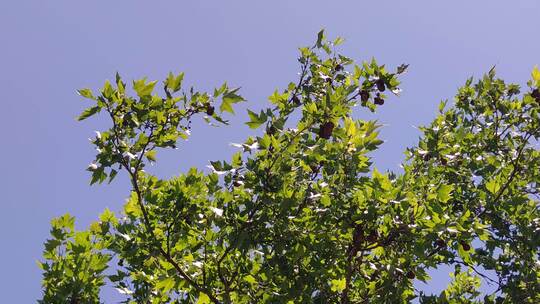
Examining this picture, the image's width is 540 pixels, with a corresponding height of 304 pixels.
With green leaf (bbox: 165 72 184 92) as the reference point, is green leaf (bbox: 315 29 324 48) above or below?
above

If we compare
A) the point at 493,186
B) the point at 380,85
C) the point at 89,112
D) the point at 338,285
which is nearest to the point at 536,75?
the point at 493,186

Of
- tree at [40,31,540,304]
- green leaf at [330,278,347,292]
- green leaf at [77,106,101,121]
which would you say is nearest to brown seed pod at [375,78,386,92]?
tree at [40,31,540,304]

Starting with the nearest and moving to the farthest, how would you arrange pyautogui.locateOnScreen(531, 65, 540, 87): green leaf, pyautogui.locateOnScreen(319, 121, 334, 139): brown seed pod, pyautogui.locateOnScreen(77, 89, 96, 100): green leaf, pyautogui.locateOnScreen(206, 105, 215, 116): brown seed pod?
pyautogui.locateOnScreen(77, 89, 96, 100): green leaf, pyautogui.locateOnScreen(319, 121, 334, 139): brown seed pod, pyautogui.locateOnScreen(206, 105, 215, 116): brown seed pod, pyautogui.locateOnScreen(531, 65, 540, 87): green leaf

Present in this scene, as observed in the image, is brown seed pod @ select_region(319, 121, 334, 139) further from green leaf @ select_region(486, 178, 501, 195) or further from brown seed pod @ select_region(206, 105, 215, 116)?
green leaf @ select_region(486, 178, 501, 195)

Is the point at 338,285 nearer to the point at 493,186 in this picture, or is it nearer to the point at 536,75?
the point at 493,186

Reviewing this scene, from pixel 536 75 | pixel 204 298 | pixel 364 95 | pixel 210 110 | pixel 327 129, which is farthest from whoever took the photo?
pixel 536 75

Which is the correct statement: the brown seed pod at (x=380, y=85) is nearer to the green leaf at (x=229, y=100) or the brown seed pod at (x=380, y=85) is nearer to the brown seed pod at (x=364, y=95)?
the brown seed pod at (x=364, y=95)

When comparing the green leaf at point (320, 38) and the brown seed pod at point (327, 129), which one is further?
the green leaf at point (320, 38)

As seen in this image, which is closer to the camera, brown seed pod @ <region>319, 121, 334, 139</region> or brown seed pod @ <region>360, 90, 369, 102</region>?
brown seed pod @ <region>319, 121, 334, 139</region>

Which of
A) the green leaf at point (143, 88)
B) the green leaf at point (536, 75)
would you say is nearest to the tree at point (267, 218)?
the green leaf at point (143, 88)

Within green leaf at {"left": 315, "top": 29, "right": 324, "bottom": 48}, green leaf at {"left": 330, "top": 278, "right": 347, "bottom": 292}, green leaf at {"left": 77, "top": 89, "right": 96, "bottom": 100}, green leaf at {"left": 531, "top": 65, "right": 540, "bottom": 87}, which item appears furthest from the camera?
green leaf at {"left": 531, "top": 65, "right": 540, "bottom": 87}

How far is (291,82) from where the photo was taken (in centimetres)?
786

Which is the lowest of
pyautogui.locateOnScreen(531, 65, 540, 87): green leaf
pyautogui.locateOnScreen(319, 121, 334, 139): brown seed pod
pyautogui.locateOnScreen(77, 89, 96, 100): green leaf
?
pyautogui.locateOnScreen(319, 121, 334, 139): brown seed pod

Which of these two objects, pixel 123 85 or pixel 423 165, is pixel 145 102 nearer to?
pixel 123 85
